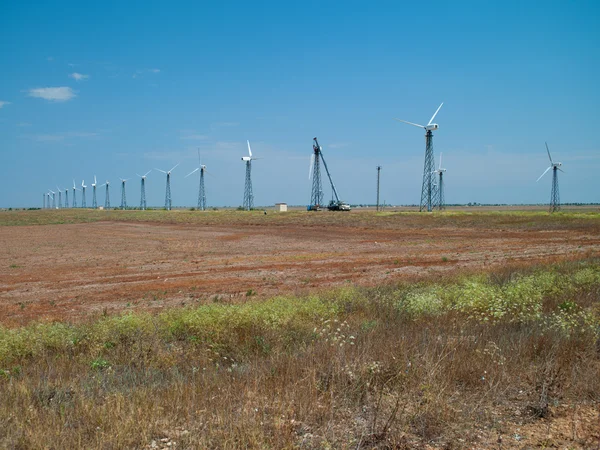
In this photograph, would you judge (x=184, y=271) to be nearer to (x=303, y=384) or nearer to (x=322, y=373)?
(x=322, y=373)

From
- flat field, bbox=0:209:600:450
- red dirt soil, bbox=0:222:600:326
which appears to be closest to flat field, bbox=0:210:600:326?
red dirt soil, bbox=0:222:600:326

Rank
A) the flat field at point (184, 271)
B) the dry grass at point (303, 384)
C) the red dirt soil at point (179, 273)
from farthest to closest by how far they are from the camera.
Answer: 1. the flat field at point (184, 271)
2. the red dirt soil at point (179, 273)
3. the dry grass at point (303, 384)

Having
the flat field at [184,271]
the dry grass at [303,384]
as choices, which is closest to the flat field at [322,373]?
the dry grass at [303,384]

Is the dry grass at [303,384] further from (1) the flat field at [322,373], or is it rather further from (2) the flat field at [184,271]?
(2) the flat field at [184,271]

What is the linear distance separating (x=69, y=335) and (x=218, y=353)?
149 inches

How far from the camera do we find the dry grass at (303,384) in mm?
4922

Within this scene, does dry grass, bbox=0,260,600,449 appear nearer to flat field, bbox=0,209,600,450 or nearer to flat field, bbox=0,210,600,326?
flat field, bbox=0,209,600,450

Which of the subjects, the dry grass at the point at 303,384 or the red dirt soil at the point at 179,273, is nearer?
the dry grass at the point at 303,384

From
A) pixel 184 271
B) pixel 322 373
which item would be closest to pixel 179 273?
pixel 184 271

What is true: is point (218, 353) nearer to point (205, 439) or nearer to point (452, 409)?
point (205, 439)

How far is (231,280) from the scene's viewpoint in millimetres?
21109

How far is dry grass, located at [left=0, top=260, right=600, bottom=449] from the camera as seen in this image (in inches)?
194

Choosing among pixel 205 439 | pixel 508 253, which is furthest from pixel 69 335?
pixel 508 253

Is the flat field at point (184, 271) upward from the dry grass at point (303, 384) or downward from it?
downward
